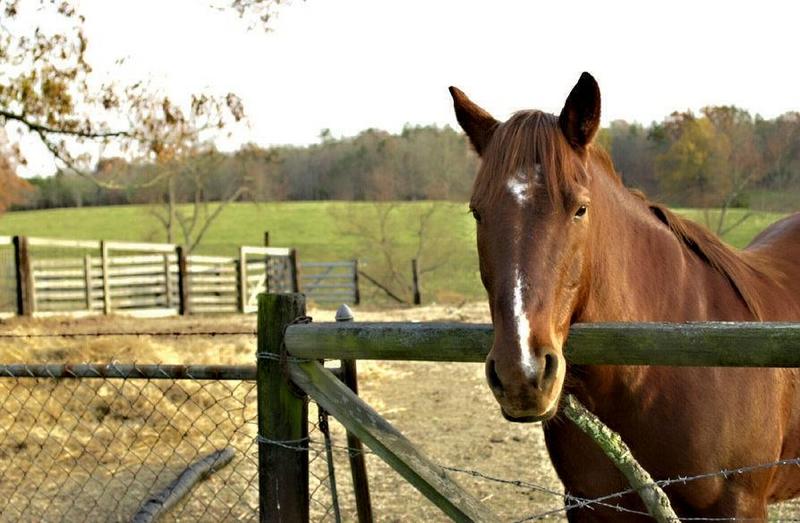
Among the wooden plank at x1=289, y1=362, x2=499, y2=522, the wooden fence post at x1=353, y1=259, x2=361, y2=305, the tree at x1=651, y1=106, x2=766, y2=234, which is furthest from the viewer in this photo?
the wooden fence post at x1=353, y1=259, x2=361, y2=305

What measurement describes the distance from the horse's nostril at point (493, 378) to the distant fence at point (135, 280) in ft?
39.9

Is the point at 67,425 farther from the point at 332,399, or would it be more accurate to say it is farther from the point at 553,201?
the point at 553,201

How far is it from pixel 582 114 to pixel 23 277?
1255 centimetres

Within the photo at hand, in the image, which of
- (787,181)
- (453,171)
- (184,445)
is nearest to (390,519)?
(184,445)

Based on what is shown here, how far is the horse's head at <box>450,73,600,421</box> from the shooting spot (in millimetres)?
1699

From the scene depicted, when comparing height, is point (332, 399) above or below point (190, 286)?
above

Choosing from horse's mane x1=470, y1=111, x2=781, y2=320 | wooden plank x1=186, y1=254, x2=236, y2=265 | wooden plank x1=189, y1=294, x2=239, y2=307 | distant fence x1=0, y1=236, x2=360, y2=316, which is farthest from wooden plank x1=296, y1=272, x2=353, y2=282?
horse's mane x1=470, y1=111, x2=781, y2=320

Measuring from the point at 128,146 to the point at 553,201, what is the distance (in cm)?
607

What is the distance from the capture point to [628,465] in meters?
2.02

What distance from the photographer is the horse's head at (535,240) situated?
5.57 feet

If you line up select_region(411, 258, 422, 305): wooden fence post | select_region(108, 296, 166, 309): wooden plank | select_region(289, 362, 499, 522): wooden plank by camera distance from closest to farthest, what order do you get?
1. select_region(289, 362, 499, 522): wooden plank
2. select_region(108, 296, 166, 309): wooden plank
3. select_region(411, 258, 422, 305): wooden fence post

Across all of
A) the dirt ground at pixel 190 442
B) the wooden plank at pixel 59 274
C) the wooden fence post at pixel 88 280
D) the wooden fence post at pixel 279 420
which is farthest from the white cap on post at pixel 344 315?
the wooden plank at pixel 59 274

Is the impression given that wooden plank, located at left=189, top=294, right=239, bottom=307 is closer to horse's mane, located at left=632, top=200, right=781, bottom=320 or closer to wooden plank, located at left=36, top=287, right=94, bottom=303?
wooden plank, located at left=36, top=287, right=94, bottom=303

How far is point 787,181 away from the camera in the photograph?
14.7 metres
